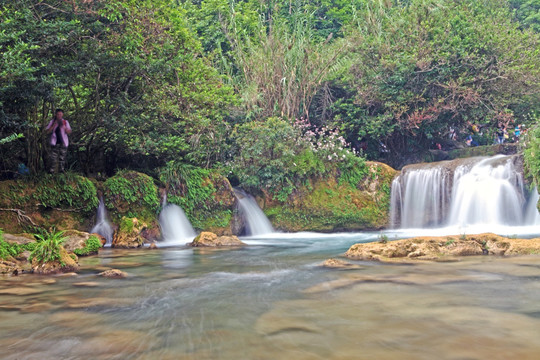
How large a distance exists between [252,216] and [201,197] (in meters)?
2.06

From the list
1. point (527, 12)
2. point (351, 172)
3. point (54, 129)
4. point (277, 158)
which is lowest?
point (351, 172)

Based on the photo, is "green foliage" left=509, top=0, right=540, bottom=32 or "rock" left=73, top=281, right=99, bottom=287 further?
"green foliage" left=509, top=0, right=540, bottom=32

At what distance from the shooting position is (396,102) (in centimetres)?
1814

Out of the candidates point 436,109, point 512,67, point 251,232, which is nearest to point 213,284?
point 251,232

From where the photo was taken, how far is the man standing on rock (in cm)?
1062

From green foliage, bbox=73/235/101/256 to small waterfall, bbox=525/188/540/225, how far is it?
1202 centimetres

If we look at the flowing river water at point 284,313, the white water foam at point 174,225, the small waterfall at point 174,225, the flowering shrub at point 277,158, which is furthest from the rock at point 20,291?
the flowering shrub at point 277,158

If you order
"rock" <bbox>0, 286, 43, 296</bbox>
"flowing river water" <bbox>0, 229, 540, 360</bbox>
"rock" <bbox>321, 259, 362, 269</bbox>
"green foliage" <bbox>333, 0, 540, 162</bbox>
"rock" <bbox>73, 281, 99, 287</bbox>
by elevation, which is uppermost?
"green foliage" <bbox>333, 0, 540, 162</bbox>

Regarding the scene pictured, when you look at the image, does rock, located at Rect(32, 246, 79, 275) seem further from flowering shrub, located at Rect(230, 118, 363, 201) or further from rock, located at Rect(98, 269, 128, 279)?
flowering shrub, located at Rect(230, 118, 363, 201)

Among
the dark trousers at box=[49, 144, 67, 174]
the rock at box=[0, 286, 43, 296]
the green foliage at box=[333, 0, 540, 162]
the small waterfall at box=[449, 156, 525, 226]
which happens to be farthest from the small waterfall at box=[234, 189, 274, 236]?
the rock at box=[0, 286, 43, 296]

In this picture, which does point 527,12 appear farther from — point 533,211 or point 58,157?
point 58,157

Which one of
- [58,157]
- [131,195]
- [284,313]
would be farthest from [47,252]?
[131,195]

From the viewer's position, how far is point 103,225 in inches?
464

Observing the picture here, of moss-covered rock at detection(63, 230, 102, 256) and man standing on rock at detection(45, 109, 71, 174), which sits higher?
man standing on rock at detection(45, 109, 71, 174)
